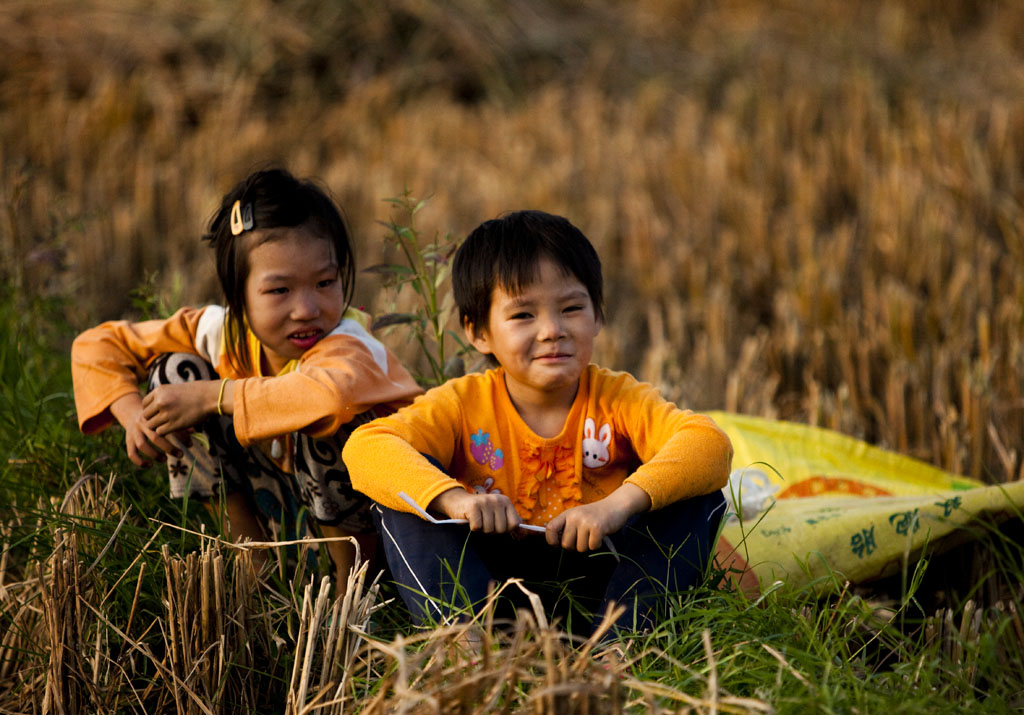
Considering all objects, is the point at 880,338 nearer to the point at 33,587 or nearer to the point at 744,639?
the point at 744,639

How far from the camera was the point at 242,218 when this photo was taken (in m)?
2.09

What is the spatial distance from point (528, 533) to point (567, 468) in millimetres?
179

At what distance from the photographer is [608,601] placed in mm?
1797

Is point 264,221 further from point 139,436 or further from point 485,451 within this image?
point 485,451

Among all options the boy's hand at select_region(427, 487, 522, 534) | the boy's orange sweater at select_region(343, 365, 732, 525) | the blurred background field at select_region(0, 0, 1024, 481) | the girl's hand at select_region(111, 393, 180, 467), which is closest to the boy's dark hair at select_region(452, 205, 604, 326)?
the boy's orange sweater at select_region(343, 365, 732, 525)

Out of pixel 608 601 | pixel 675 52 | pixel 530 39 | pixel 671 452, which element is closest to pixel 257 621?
pixel 608 601

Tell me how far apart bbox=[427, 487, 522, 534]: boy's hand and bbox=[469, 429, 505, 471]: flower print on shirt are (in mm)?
225

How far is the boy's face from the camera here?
1893mm

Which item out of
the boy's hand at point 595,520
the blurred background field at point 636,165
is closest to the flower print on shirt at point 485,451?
the boy's hand at point 595,520

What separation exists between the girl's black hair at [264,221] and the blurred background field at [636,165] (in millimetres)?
374

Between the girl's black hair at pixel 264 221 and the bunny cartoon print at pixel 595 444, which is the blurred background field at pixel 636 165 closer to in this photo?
the girl's black hair at pixel 264 221

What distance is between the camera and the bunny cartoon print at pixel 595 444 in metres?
1.95

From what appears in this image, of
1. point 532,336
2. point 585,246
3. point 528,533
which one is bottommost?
point 528,533

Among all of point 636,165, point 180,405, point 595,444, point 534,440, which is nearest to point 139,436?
point 180,405
